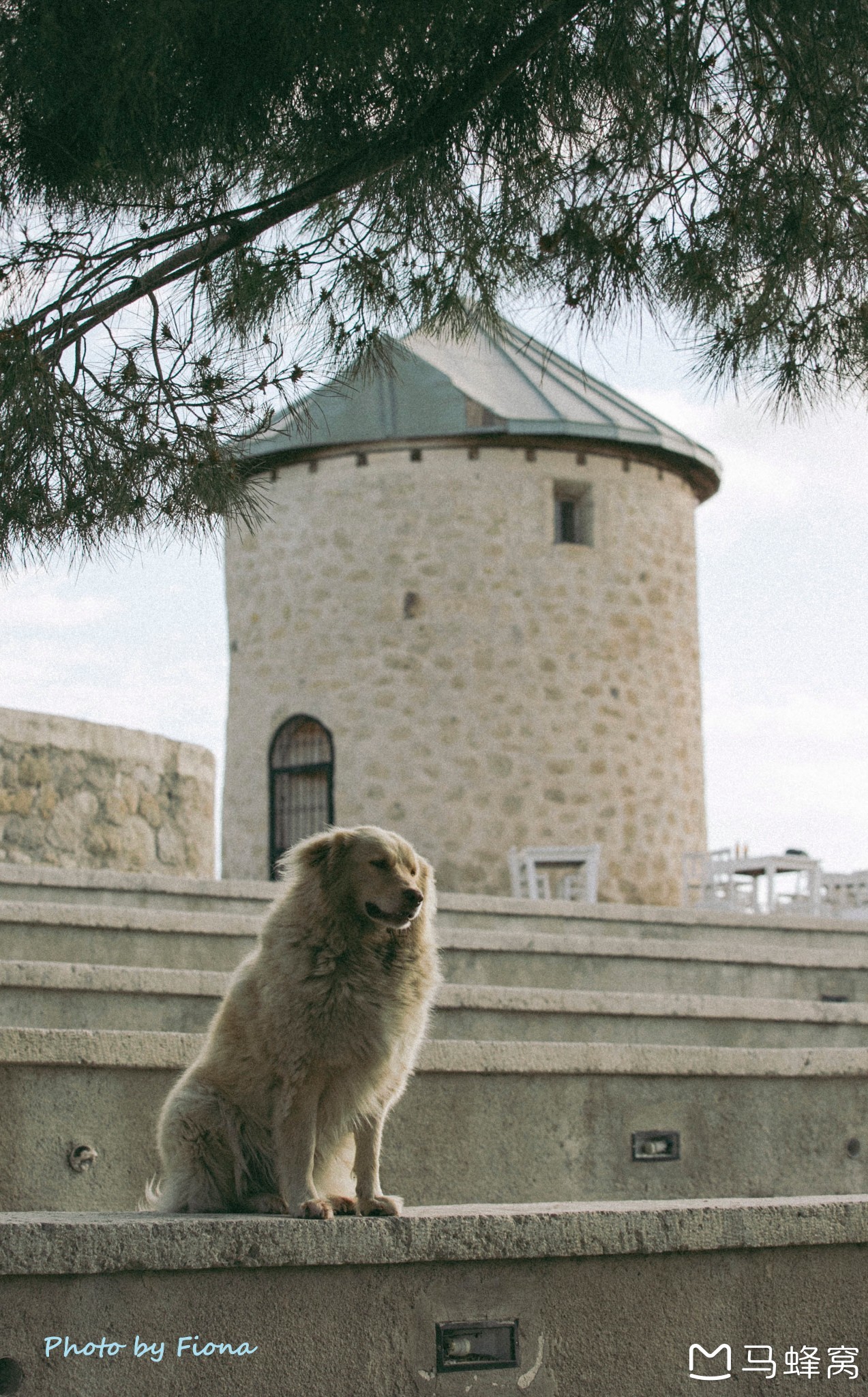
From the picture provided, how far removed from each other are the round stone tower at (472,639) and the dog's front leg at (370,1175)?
12.2 meters

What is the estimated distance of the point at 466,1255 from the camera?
9.97 ft

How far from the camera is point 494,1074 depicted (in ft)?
15.4

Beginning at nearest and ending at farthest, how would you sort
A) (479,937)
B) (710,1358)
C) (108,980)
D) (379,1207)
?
(379,1207) → (710,1358) → (108,980) → (479,937)

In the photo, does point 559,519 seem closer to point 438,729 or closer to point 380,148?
point 438,729

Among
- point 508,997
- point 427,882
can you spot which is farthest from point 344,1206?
point 508,997

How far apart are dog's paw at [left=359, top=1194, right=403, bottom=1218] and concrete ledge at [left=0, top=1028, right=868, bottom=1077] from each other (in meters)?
1.30

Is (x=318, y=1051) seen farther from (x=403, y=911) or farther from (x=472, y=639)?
(x=472, y=639)

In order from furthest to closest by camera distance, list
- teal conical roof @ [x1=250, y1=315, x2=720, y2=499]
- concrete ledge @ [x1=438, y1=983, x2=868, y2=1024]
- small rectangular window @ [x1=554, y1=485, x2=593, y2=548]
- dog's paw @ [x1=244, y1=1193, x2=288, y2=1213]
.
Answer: small rectangular window @ [x1=554, y1=485, x2=593, y2=548]
teal conical roof @ [x1=250, y1=315, x2=720, y2=499]
concrete ledge @ [x1=438, y1=983, x2=868, y2=1024]
dog's paw @ [x1=244, y1=1193, x2=288, y2=1213]

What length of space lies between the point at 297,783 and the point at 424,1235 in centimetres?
1394

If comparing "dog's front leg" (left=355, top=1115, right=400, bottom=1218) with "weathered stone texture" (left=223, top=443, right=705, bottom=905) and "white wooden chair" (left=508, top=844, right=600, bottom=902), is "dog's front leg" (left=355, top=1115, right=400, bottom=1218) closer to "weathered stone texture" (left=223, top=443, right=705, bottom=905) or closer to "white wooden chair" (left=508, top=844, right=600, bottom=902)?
"white wooden chair" (left=508, top=844, right=600, bottom=902)

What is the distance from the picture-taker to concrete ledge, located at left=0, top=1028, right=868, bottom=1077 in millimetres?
4234

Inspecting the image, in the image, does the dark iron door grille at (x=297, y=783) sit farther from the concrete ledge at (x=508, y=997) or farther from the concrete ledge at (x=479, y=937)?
the concrete ledge at (x=508, y=997)

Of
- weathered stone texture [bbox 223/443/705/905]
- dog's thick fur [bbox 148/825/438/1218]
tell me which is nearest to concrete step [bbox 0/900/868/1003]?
dog's thick fur [bbox 148/825/438/1218]

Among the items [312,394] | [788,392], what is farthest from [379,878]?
[788,392]
